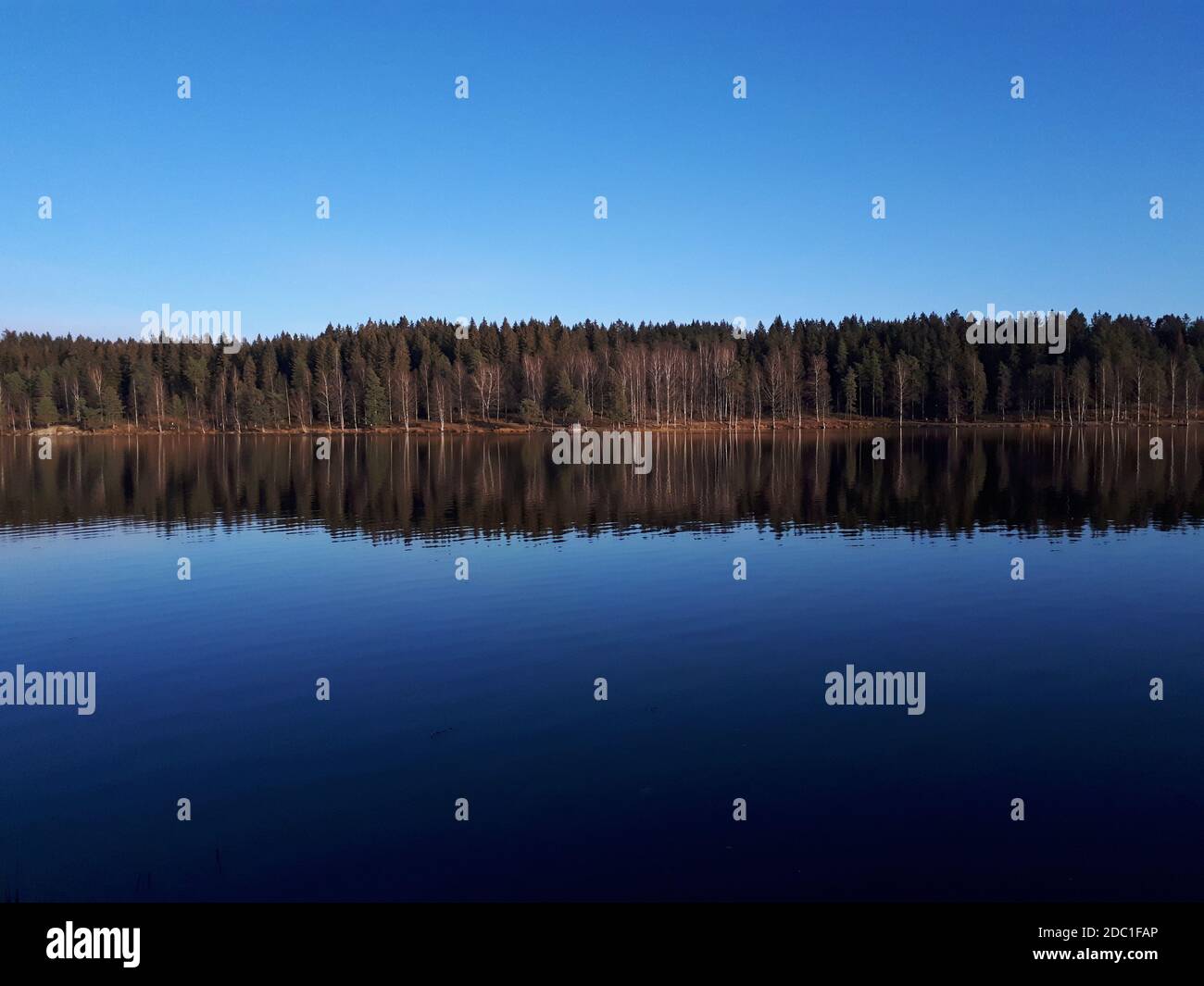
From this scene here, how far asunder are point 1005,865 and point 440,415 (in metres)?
153

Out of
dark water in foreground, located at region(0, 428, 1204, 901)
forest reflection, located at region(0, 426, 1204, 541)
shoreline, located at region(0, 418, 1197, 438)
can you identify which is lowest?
dark water in foreground, located at region(0, 428, 1204, 901)

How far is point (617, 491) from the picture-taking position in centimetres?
5759

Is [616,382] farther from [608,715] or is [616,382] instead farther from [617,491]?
[608,715]

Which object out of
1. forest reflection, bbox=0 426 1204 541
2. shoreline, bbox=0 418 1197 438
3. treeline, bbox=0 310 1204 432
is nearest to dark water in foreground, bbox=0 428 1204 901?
forest reflection, bbox=0 426 1204 541

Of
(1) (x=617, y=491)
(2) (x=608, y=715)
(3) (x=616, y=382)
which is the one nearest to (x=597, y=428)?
(3) (x=616, y=382)

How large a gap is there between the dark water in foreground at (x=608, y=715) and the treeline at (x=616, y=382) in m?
123

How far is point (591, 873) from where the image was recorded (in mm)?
11289

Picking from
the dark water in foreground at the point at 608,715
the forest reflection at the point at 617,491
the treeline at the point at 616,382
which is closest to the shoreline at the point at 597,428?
the treeline at the point at 616,382

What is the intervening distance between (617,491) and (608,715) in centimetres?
4096

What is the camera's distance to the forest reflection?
42.2m

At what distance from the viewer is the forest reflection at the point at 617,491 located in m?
42.2

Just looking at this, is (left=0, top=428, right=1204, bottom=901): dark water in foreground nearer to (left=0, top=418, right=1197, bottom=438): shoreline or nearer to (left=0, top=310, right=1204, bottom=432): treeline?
(left=0, top=418, right=1197, bottom=438): shoreline

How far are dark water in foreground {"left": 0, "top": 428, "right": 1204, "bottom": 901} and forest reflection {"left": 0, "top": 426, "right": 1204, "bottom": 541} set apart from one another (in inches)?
65.3

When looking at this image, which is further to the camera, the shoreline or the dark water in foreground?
the shoreline
